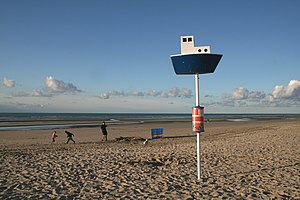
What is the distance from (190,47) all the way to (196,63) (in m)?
0.44

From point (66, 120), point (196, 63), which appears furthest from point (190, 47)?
point (66, 120)

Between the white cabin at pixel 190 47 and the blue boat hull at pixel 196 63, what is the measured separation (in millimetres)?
110

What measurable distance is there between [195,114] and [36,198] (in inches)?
165

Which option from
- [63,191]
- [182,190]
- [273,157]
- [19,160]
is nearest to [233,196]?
[182,190]

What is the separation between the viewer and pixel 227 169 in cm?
828

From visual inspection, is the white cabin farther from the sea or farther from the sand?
the sea

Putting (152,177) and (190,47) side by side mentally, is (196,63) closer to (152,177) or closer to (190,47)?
(190,47)

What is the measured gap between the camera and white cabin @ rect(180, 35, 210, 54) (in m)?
6.41

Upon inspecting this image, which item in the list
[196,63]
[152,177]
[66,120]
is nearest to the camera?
[196,63]

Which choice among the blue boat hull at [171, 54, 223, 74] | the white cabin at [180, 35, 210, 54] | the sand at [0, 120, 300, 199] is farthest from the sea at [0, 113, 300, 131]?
the white cabin at [180, 35, 210, 54]

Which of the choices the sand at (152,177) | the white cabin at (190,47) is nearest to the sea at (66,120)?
the sand at (152,177)

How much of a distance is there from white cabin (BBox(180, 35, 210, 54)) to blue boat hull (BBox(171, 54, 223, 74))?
4.3 inches

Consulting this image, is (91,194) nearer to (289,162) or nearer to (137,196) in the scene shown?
(137,196)

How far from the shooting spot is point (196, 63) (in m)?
6.51
